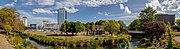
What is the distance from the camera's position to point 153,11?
356ft

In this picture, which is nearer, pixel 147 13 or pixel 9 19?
pixel 9 19

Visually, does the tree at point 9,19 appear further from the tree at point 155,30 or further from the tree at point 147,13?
the tree at point 147,13

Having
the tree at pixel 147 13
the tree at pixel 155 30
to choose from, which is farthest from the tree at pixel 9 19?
the tree at pixel 147 13

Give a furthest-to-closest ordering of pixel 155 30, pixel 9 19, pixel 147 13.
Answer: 1. pixel 147 13
2. pixel 9 19
3. pixel 155 30

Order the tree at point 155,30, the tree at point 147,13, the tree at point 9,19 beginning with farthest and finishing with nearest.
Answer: the tree at point 147,13 < the tree at point 9,19 < the tree at point 155,30

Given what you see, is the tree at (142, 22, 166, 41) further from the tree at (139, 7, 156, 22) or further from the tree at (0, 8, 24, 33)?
the tree at (139, 7, 156, 22)

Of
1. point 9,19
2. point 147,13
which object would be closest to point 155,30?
point 9,19

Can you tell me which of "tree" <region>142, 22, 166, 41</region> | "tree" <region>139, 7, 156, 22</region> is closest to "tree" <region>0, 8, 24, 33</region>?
"tree" <region>142, 22, 166, 41</region>

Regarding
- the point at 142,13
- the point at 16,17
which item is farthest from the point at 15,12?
the point at 142,13

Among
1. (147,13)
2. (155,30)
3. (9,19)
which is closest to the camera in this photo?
(155,30)

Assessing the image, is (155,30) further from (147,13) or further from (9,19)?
(147,13)

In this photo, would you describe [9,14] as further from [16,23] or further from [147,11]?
[147,11]

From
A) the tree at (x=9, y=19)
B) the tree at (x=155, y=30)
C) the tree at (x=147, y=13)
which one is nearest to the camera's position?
the tree at (x=155, y=30)

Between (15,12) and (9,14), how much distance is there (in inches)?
163
